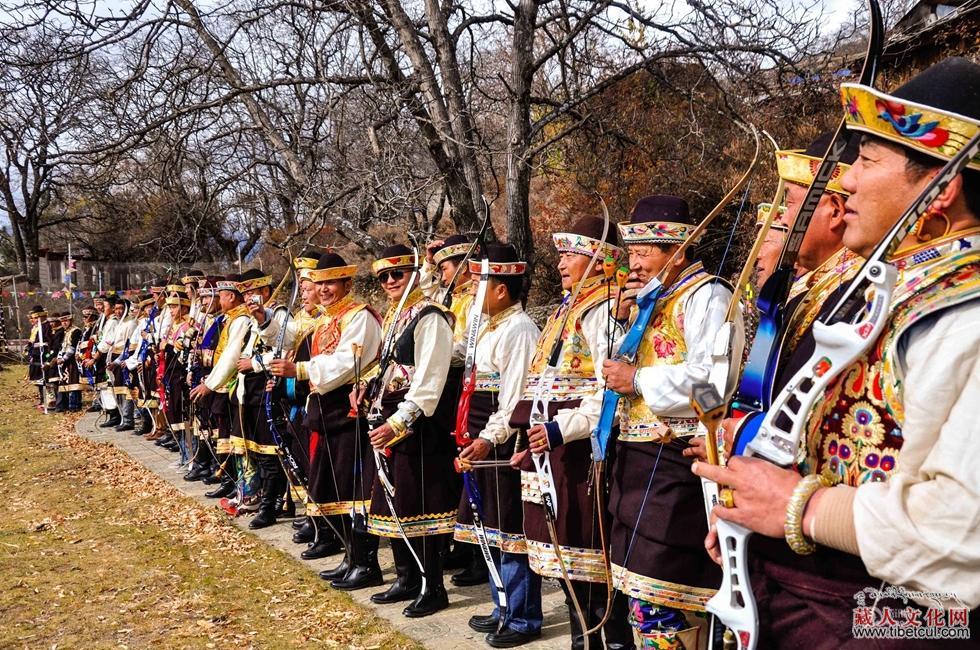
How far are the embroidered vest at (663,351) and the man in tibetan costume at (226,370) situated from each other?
A: 5220 millimetres

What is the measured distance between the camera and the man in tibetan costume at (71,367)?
52.9 feet

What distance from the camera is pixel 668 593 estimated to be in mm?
3084

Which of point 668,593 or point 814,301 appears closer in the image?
point 814,301

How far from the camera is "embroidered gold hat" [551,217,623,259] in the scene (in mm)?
4238

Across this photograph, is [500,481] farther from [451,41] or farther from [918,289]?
[451,41]

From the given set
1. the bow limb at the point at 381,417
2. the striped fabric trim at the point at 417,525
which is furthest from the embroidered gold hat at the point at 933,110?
the striped fabric trim at the point at 417,525

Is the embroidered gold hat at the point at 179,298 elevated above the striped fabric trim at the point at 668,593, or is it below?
above

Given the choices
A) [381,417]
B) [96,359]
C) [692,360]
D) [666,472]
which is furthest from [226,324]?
[96,359]

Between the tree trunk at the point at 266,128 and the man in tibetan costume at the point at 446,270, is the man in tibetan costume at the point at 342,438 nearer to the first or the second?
the man in tibetan costume at the point at 446,270

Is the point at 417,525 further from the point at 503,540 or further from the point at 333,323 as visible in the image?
the point at 333,323

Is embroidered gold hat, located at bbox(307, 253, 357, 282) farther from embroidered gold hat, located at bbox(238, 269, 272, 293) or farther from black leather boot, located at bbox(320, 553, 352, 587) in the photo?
black leather boot, located at bbox(320, 553, 352, 587)

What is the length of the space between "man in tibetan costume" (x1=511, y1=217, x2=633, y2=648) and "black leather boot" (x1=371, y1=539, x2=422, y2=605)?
136cm

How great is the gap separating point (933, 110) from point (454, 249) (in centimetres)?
441

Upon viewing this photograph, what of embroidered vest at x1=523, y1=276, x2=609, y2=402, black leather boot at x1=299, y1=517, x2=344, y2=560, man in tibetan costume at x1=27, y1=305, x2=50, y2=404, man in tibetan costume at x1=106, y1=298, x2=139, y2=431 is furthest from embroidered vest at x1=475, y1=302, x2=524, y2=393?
man in tibetan costume at x1=27, y1=305, x2=50, y2=404
